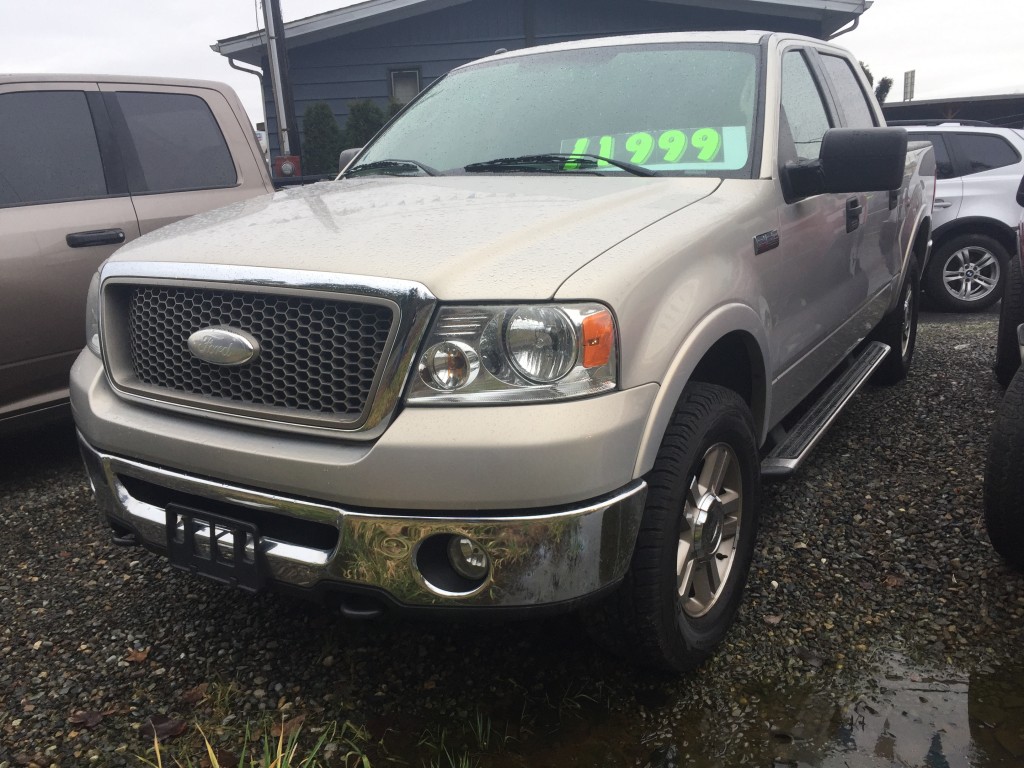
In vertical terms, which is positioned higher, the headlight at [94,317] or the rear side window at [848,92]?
the rear side window at [848,92]

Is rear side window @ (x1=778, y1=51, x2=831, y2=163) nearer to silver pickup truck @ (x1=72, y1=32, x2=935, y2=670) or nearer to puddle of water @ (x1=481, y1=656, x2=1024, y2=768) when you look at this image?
silver pickup truck @ (x1=72, y1=32, x2=935, y2=670)

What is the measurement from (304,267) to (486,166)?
1198 mm

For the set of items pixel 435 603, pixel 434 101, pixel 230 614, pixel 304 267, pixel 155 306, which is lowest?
pixel 230 614

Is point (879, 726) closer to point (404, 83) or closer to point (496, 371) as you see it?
point (496, 371)

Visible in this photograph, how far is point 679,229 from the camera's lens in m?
2.23

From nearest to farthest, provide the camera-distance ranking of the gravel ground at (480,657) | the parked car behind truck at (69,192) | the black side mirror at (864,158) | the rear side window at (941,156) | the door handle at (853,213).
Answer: the gravel ground at (480,657) → the black side mirror at (864,158) → the door handle at (853,213) → the parked car behind truck at (69,192) → the rear side window at (941,156)

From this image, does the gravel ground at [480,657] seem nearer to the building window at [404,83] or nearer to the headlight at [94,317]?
the headlight at [94,317]

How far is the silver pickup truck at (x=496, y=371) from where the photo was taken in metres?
1.84

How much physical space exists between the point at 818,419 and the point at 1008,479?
82 cm

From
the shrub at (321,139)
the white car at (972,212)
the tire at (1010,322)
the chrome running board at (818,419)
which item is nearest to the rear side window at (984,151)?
the white car at (972,212)

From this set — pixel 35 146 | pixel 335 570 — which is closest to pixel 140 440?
pixel 335 570

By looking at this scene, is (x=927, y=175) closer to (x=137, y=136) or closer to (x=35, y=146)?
(x=137, y=136)

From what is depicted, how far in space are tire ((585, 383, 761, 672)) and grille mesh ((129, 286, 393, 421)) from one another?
0.71 m

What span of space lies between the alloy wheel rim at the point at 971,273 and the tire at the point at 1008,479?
5641 millimetres
